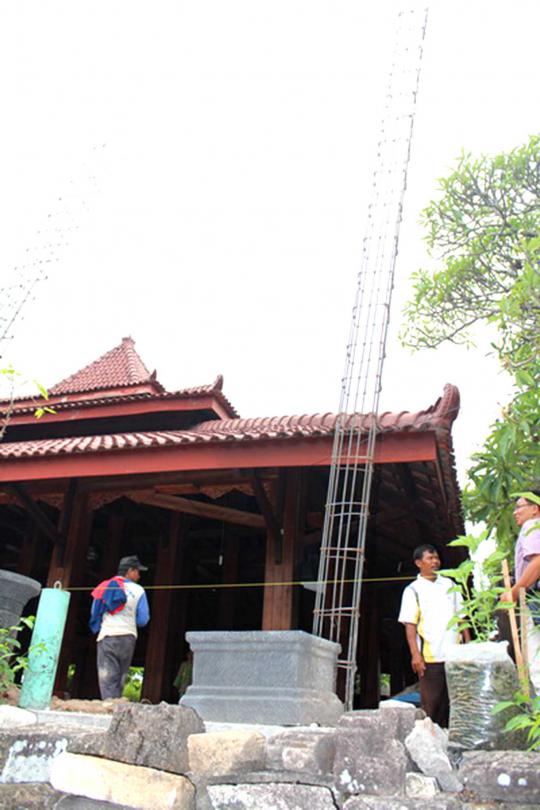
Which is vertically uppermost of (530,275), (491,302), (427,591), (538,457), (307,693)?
(491,302)

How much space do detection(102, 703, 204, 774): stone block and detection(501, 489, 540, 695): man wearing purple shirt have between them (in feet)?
5.19

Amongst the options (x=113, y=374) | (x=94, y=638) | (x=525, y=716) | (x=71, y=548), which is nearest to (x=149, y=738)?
(x=525, y=716)

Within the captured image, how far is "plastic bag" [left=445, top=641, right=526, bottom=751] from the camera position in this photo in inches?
115

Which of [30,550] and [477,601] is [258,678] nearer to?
[477,601]

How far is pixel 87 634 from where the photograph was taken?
42.3 feet

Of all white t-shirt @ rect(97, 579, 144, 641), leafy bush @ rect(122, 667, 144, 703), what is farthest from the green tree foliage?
leafy bush @ rect(122, 667, 144, 703)

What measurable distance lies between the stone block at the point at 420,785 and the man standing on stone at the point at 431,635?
179 centimetres

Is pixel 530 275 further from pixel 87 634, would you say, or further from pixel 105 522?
pixel 87 634

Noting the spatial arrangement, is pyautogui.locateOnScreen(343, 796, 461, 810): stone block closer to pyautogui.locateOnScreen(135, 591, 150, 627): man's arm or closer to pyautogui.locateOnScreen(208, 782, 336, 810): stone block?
pyautogui.locateOnScreen(208, 782, 336, 810): stone block

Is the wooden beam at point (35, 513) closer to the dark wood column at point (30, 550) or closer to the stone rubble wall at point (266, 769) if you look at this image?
the dark wood column at point (30, 550)

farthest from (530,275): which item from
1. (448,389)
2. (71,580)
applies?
(71,580)

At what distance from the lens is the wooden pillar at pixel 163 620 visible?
9117 millimetres

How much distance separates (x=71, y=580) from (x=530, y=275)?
534 centimetres

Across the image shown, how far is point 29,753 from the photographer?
2.97 meters
